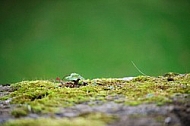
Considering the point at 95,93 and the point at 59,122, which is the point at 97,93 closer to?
the point at 95,93

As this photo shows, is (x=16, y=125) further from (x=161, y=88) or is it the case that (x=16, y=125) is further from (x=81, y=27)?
(x=81, y=27)

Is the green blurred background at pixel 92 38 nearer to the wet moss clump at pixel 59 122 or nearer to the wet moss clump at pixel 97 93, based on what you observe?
the wet moss clump at pixel 97 93

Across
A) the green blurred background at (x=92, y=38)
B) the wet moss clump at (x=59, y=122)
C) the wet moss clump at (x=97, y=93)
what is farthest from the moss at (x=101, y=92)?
the green blurred background at (x=92, y=38)

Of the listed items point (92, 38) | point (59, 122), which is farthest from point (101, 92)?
point (92, 38)

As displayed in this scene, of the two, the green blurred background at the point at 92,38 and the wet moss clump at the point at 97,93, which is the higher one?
the green blurred background at the point at 92,38

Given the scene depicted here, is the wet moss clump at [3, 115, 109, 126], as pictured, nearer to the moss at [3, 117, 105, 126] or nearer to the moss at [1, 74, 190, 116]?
the moss at [3, 117, 105, 126]

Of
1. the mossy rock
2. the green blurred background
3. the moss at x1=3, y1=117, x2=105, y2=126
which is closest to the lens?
the moss at x1=3, y1=117, x2=105, y2=126

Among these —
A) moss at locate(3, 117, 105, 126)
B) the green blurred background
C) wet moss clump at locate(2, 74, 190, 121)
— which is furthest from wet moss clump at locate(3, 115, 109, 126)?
the green blurred background
